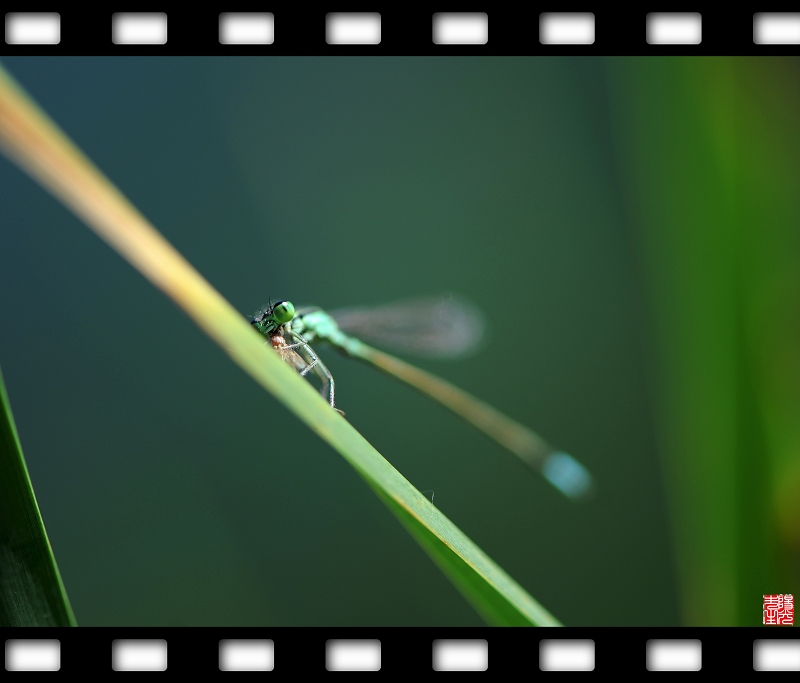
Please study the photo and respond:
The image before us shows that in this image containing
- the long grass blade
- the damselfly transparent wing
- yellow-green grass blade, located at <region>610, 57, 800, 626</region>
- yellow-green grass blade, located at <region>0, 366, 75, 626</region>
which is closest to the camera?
yellow-green grass blade, located at <region>0, 366, 75, 626</region>

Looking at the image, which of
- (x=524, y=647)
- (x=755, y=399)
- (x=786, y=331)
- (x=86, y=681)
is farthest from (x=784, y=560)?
(x=86, y=681)

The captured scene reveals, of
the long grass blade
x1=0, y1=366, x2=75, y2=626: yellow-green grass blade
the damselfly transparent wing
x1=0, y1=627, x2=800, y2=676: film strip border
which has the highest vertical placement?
the damselfly transparent wing

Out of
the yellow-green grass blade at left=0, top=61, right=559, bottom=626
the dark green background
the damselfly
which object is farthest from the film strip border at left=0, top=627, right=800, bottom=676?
the dark green background

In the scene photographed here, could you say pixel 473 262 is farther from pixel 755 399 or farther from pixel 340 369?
pixel 755 399

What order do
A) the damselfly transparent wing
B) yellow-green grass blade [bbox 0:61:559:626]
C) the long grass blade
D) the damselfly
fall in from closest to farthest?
yellow-green grass blade [bbox 0:61:559:626] → the damselfly → the long grass blade → the damselfly transparent wing

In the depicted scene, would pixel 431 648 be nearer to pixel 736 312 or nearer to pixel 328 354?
pixel 736 312

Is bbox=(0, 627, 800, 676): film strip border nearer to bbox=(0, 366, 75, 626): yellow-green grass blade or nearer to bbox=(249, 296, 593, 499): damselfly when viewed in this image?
bbox=(0, 366, 75, 626): yellow-green grass blade
